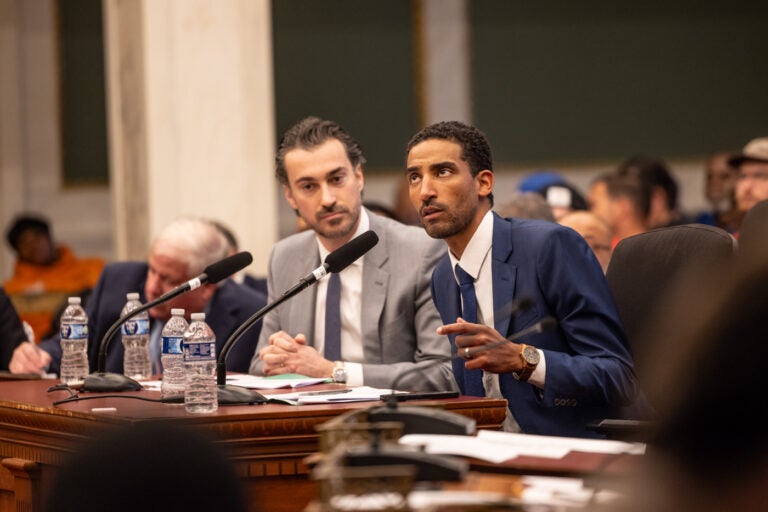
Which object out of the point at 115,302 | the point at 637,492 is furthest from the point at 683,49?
the point at 637,492

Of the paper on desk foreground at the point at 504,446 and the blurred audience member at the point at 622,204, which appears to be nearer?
the paper on desk foreground at the point at 504,446

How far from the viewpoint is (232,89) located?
7453 millimetres

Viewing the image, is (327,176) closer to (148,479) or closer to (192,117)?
(148,479)

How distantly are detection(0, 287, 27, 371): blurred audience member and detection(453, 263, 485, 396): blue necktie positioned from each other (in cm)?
209

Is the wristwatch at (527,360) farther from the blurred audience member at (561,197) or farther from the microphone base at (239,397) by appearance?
the blurred audience member at (561,197)

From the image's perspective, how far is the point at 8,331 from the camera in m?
4.89

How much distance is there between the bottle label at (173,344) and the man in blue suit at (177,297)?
919mm

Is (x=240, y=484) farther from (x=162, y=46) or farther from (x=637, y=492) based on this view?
(x=162, y=46)

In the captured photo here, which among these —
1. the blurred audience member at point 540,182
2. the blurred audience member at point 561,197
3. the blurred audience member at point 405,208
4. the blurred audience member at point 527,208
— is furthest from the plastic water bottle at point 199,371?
the blurred audience member at point 405,208

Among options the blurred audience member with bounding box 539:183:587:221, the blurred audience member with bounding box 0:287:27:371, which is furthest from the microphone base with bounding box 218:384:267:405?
the blurred audience member with bounding box 539:183:587:221

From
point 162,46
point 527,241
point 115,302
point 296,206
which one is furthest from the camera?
point 162,46

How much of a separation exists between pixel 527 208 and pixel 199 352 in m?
2.22

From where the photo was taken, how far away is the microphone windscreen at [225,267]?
3.67m

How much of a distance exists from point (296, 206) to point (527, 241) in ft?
3.55
